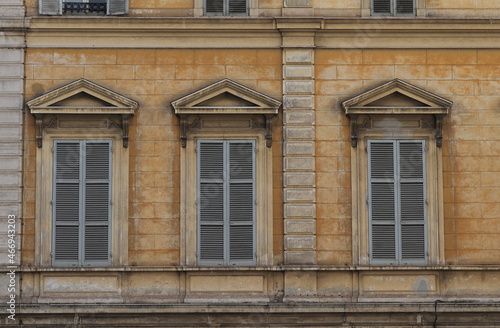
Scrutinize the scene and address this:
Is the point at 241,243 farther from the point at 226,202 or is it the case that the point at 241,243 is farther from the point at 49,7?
the point at 49,7

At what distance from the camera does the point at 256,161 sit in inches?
802

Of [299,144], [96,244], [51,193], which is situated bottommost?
[96,244]

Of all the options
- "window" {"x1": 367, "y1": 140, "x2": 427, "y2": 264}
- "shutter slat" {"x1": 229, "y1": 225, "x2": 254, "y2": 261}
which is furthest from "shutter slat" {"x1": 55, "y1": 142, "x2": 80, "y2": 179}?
"window" {"x1": 367, "y1": 140, "x2": 427, "y2": 264}

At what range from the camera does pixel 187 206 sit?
2027 cm

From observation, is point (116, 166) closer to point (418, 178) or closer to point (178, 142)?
point (178, 142)

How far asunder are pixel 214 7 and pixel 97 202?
4.25m

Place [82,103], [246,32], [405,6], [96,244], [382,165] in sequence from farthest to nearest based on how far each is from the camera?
[405,6] < [246,32] < [382,165] < [82,103] < [96,244]

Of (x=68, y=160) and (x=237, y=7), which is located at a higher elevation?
(x=237, y=7)

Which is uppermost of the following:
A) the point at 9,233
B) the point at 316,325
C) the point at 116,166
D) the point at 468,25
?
the point at 468,25

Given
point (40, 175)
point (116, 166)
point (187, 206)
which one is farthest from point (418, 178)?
point (40, 175)

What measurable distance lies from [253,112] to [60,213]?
397 centimetres

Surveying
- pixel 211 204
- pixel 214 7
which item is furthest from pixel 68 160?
pixel 214 7

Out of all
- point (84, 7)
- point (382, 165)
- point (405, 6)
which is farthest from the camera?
point (405, 6)

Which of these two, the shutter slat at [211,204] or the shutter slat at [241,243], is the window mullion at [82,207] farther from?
the shutter slat at [241,243]
